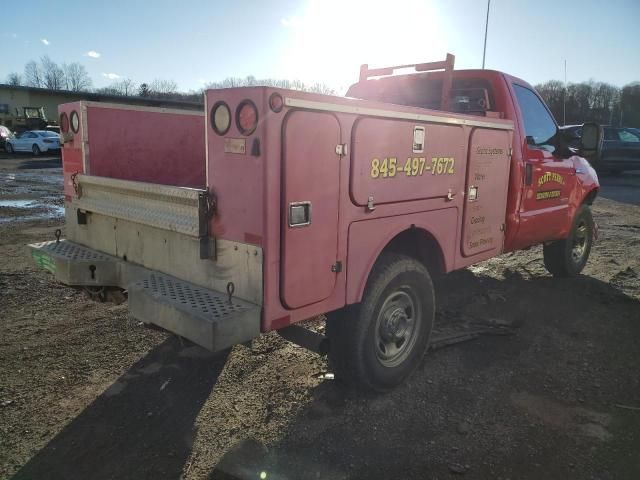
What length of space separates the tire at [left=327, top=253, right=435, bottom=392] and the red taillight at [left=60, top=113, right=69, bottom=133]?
230cm

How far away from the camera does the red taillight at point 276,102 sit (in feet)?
7.55

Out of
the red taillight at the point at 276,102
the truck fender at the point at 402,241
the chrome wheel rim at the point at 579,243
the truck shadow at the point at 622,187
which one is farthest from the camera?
the truck shadow at the point at 622,187

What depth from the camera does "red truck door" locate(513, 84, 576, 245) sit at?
15.3 feet

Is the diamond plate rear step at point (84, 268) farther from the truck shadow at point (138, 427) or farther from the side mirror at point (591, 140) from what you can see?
the side mirror at point (591, 140)

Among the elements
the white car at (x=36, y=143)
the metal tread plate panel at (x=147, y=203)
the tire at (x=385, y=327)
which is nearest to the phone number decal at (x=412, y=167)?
the tire at (x=385, y=327)

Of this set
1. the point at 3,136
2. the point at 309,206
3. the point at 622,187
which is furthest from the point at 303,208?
the point at 3,136

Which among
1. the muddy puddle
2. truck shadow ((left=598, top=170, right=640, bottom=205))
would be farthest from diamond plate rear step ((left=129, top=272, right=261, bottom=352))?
truck shadow ((left=598, top=170, right=640, bottom=205))

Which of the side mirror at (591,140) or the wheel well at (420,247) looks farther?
the side mirror at (591,140)

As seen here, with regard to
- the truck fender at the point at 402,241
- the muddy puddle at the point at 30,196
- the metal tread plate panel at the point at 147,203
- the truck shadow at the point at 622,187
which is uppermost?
the metal tread plate panel at the point at 147,203

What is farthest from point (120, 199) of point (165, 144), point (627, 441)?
point (627, 441)

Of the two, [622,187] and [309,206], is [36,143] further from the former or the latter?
[309,206]

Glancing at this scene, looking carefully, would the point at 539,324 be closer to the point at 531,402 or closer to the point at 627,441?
the point at 531,402

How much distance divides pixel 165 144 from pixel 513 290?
3977mm

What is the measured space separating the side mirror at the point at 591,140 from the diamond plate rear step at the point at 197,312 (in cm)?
454
